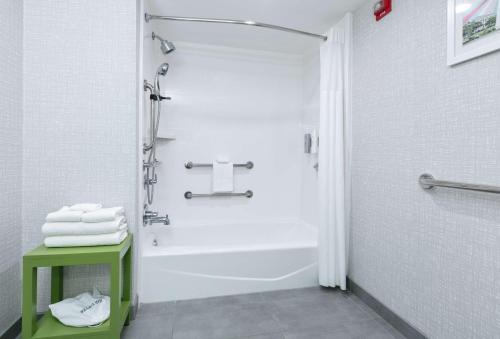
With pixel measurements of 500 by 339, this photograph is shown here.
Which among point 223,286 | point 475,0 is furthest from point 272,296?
point 475,0

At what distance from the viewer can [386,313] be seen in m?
1.68

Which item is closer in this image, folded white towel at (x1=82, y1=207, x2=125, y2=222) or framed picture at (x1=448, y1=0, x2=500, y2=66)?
framed picture at (x1=448, y1=0, x2=500, y2=66)

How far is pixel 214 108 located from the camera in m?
2.78

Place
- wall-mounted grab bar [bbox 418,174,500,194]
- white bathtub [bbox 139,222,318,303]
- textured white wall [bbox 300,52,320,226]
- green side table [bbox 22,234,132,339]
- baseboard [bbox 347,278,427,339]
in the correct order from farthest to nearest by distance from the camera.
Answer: textured white wall [bbox 300,52,320,226]
white bathtub [bbox 139,222,318,303]
baseboard [bbox 347,278,427,339]
green side table [bbox 22,234,132,339]
wall-mounted grab bar [bbox 418,174,500,194]

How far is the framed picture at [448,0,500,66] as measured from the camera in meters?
1.09

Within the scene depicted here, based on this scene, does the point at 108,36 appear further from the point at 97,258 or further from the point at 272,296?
the point at 272,296

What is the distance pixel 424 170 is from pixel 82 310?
191 centimetres

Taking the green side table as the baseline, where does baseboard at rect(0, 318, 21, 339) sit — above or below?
below

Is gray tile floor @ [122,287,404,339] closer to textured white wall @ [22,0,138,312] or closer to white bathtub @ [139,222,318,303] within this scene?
white bathtub @ [139,222,318,303]

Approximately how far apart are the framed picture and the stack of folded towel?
1813mm

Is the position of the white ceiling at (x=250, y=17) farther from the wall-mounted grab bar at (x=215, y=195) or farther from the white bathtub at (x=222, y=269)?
the white bathtub at (x=222, y=269)

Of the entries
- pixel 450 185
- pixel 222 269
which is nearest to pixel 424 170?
pixel 450 185

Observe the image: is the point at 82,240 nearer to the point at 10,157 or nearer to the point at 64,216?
the point at 64,216

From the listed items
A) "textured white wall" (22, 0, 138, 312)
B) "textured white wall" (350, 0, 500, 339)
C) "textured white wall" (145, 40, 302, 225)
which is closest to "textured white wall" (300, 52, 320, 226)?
"textured white wall" (145, 40, 302, 225)
